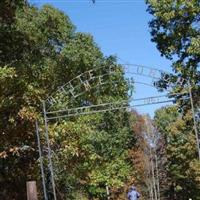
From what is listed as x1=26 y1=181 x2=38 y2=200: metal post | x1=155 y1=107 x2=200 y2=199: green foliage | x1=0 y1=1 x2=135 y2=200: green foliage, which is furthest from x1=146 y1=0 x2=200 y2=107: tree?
x1=155 y1=107 x2=200 y2=199: green foliage

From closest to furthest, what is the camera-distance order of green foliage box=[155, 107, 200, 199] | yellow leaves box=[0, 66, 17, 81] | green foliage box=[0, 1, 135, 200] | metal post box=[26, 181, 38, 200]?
metal post box=[26, 181, 38, 200] → yellow leaves box=[0, 66, 17, 81] → green foliage box=[0, 1, 135, 200] → green foliage box=[155, 107, 200, 199]

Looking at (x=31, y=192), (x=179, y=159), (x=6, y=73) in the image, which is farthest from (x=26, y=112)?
(x=179, y=159)

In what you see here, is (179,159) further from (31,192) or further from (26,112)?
(31,192)

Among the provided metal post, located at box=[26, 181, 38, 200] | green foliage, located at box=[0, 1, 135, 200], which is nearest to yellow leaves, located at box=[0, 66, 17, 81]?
green foliage, located at box=[0, 1, 135, 200]

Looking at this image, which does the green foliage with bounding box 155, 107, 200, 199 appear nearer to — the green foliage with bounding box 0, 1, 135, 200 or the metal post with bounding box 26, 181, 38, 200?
the green foliage with bounding box 0, 1, 135, 200

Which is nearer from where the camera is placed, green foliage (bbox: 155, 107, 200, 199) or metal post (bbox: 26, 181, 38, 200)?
metal post (bbox: 26, 181, 38, 200)

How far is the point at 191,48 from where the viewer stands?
20.0 m

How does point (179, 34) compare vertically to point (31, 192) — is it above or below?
above

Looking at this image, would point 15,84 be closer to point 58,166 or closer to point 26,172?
point 26,172

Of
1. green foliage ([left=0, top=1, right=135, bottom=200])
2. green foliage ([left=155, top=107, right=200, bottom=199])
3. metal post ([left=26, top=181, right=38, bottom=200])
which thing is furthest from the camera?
green foliage ([left=155, top=107, right=200, bottom=199])

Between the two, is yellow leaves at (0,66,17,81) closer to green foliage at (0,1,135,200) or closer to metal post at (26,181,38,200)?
green foliage at (0,1,135,200)

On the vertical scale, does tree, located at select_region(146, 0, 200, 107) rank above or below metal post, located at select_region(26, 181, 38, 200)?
above

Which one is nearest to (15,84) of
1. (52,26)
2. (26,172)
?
(26,172)

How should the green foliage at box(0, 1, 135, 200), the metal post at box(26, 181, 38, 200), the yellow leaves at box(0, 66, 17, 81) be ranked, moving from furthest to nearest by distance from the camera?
the green foliage at box(0, 1, 135, 200)
the yellow leaves at box(0, 66, 17, 81)
the metal post at box(26, 181, 38, 200)
